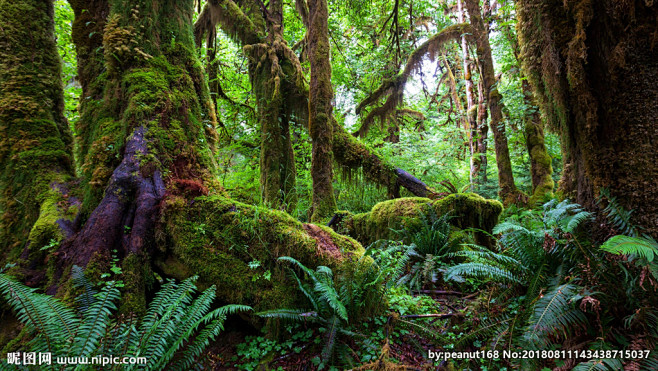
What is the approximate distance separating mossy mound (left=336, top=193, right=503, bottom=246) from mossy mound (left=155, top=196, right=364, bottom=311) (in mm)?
2411

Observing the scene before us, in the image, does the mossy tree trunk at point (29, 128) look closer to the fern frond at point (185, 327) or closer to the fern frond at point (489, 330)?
the fern frond at point (185, 327)

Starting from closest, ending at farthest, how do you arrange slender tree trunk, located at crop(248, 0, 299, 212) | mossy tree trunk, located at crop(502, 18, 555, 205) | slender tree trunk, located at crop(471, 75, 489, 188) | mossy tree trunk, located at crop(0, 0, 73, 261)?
mossy tree trunk, located at crop(0, 0, 73, 261) < slender tree trunk, located at crop(248, 0, 299, 212) < mossy tree trunk, located at crop(502, 18, 555, 205) < slender tree trunk, located at crop(471, 75, 489, 188)

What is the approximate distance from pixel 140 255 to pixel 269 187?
4.62m

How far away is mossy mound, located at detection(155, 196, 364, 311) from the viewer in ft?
8.75

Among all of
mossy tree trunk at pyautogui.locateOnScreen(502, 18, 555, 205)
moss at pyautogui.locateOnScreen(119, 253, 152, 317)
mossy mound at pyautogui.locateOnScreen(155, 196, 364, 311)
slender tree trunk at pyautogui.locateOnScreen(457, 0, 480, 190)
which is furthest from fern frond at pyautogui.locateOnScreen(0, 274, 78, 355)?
slender tree trunk at pyautogui.locateOnScreen(457, 0, 480, 190)

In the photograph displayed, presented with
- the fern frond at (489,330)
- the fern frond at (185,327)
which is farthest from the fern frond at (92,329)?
the fern frond at (489,330)

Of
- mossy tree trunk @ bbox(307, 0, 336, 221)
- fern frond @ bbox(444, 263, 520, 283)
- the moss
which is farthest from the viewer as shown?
mossy tree trunk @ bbox(307, 0, 336, 221)

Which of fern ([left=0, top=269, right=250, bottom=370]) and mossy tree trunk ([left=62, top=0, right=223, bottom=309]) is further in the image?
mossy tree trunk ([left=62, top=0, right=223, bottom=309])

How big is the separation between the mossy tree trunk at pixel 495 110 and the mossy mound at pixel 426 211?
3316mm

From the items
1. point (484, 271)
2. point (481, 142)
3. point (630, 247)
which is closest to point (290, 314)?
point (484, 271)

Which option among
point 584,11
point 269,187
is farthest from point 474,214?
point 269,187

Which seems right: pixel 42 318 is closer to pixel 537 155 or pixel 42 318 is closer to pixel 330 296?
pixel 330 296

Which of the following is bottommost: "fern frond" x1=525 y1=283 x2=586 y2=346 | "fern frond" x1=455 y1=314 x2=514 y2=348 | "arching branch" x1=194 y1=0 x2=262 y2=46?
"fern frond" x1=455 y1=314 x2=514 y2=348

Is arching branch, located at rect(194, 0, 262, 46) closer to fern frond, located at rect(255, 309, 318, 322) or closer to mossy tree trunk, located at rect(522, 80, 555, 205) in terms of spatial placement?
mossy tree trunk, located at rect(522, 80, 555, 205)
